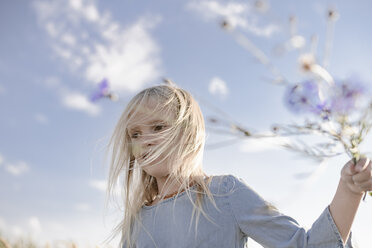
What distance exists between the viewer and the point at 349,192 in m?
1.30

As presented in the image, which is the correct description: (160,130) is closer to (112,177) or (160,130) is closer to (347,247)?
(112,177)

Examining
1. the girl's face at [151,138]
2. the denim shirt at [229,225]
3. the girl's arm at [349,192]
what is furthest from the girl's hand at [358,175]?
the girl's face at [151,138]

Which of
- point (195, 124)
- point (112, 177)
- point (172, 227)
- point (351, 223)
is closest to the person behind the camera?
point (351, 223)

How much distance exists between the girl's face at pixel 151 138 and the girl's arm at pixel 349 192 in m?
0.86

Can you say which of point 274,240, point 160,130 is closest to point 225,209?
point 274,240

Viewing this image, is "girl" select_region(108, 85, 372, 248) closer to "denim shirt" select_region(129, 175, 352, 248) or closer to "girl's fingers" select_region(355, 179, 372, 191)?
"denim shirt" select_region(129, 175, 352, 248)

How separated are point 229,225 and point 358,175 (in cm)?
78

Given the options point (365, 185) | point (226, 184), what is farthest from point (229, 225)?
point (365, 185)

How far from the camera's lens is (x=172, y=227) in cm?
197

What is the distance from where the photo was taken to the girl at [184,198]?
5.00 feet

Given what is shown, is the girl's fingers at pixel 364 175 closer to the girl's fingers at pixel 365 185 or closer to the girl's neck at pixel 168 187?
the girl's fingers at pixel 365 185

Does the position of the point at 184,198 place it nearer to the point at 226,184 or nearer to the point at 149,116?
the point at 226,184

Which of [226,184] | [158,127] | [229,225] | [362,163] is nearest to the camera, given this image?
[362,163]

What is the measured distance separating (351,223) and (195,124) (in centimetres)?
100
